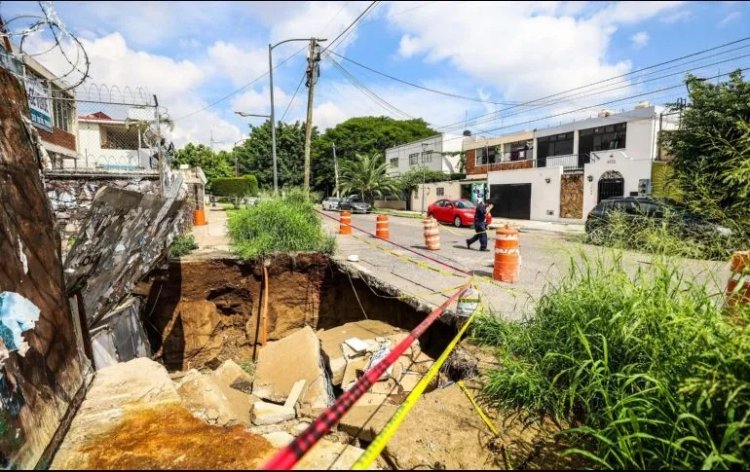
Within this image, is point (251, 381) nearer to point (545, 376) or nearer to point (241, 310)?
point (241, 310)

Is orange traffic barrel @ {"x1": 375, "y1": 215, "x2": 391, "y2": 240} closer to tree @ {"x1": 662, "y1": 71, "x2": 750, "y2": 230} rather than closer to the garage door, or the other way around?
tree @ {"x1": 662, "y1": 71, "x2": 750, "y2": 230}

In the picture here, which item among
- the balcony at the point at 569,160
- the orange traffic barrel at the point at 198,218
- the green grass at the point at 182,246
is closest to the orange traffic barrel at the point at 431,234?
the green grass at the point at 182,246

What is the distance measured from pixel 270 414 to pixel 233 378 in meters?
1.81

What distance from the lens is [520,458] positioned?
2.79 meters

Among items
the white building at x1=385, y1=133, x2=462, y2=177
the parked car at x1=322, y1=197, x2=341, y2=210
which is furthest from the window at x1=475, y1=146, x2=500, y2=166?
the parked car at x1=322, y1=197, x2=341, y2=210

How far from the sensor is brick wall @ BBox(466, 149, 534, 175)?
30.5m

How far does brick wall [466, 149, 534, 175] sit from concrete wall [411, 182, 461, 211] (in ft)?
9.80

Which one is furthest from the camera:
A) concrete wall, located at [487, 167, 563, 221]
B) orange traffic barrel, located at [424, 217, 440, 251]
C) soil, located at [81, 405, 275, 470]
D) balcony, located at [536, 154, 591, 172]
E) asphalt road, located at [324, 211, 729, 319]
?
balcony, located at [536, 154, 591, 172]

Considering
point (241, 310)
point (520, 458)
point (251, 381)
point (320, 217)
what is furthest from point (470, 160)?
point (520, 458)

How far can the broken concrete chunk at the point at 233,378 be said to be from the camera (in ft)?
19.5

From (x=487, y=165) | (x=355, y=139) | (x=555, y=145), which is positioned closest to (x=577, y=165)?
(x=555, y=145)

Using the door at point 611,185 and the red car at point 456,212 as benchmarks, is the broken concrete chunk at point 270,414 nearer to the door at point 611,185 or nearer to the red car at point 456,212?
the red car at point 456,212

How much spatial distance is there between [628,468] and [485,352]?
6.67 ft

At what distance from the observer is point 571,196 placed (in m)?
23.9
